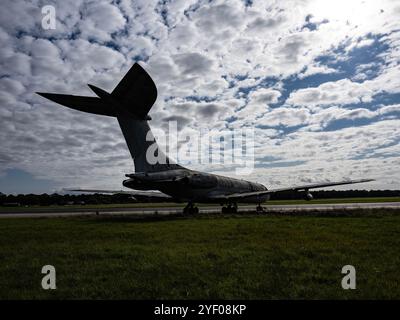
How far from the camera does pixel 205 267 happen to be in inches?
301

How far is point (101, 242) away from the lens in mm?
12117

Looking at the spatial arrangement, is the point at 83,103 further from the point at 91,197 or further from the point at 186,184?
the point at 91,197

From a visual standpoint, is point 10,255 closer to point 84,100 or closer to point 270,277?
A: point 270,277

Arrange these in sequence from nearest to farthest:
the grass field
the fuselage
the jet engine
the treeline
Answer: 1. the grass field
2. the fuselage
3. the jet engine
4. the treeline

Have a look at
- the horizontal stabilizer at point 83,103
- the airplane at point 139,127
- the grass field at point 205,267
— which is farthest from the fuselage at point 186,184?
the grass field at point 205,267

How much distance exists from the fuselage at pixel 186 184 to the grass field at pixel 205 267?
9858 millimetres

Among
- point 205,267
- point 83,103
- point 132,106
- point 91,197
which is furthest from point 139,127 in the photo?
point 91,197

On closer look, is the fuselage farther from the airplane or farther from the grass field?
the grass field

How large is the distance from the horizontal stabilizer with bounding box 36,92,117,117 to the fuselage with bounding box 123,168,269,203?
4589mm

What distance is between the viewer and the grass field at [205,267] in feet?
19.3

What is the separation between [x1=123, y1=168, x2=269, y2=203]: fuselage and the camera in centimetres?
2248

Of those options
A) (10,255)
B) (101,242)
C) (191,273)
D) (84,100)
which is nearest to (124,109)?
(84,100)

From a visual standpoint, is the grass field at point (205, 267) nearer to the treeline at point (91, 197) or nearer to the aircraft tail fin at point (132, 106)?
the aircraft tail fin at point (132, 106)

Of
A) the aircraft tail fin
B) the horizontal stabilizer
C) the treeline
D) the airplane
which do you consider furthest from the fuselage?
the treeline
